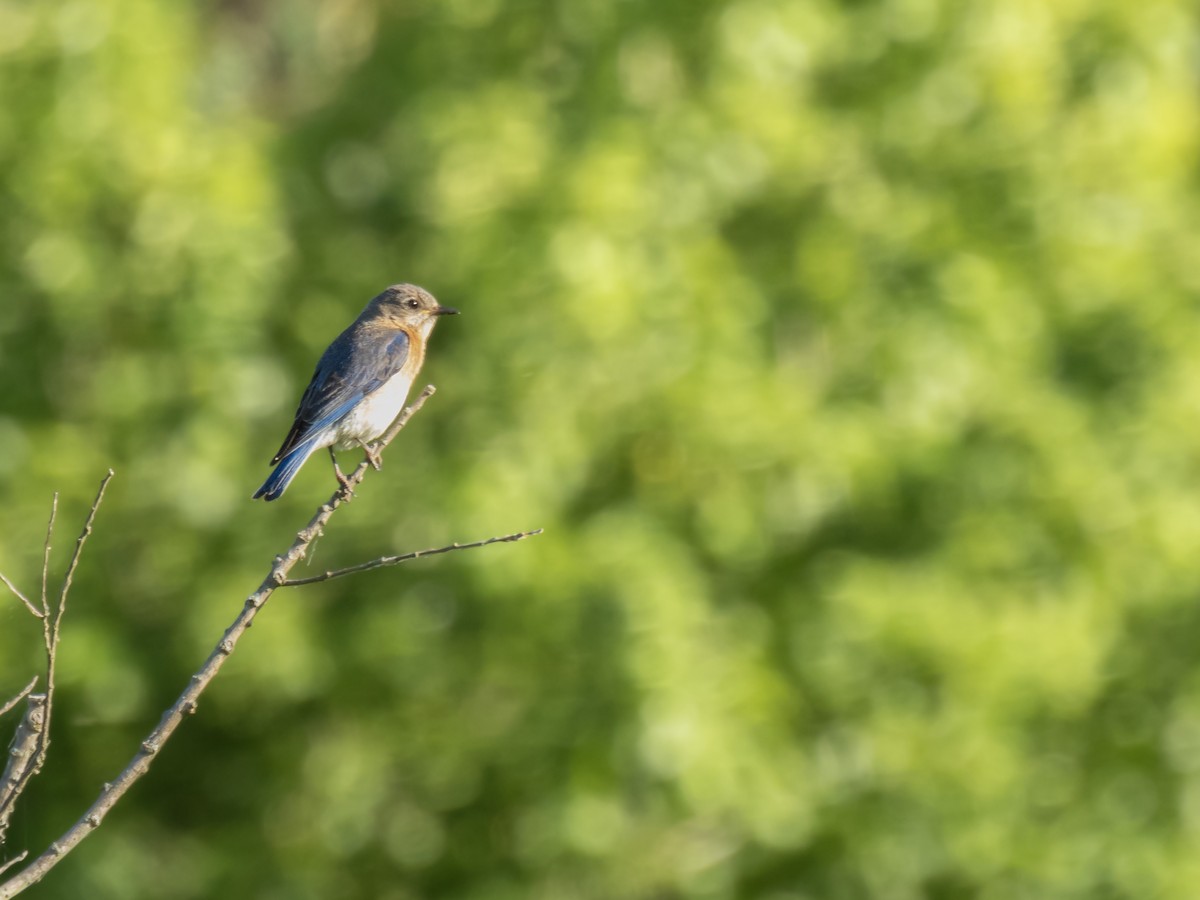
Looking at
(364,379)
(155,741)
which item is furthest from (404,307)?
(155,741)

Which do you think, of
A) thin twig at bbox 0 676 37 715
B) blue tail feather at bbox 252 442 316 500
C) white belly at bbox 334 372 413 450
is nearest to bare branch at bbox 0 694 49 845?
thin twig at bbox 0 676 37 715

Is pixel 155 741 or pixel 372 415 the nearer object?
pixel 155 741

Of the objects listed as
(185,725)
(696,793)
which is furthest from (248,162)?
(696,793)

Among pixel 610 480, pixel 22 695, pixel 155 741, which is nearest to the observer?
pixel 155 741

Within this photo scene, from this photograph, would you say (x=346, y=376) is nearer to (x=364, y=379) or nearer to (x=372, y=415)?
(x=364, y=379)

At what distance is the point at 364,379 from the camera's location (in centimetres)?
674

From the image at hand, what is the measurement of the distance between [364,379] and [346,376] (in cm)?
9

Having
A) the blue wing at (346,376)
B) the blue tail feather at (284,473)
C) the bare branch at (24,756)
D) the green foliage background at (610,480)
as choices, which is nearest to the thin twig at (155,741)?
the bare branch at (24,756)

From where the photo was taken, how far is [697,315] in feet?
32.6

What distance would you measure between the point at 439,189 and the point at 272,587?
21.6 feet

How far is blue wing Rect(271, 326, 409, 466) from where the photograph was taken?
6438 millimetres

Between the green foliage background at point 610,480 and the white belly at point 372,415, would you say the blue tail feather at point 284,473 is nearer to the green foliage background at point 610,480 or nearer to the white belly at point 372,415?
the white belly at point 372,415

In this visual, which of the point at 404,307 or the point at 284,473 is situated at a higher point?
the point at 404,307

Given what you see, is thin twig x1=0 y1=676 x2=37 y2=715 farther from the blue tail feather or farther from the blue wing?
the blue wing
